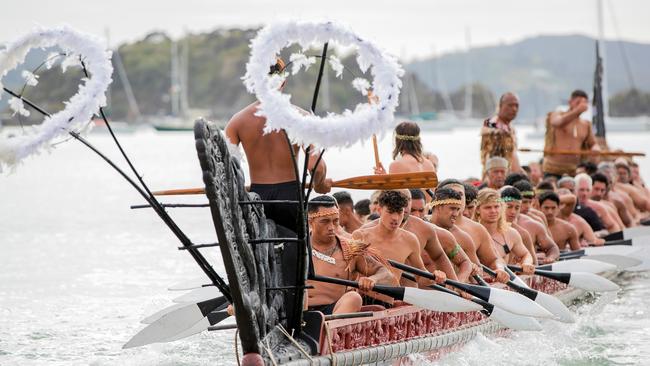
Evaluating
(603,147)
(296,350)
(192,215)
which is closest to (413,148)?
(296,350)

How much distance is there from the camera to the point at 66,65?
8.70 metres

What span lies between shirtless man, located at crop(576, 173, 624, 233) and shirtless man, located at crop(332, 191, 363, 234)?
6416mm

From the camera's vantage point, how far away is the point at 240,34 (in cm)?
15612

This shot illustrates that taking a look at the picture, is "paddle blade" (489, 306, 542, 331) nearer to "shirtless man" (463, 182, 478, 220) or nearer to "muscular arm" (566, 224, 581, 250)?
"shirtless man" (463, 182, 478, 220)

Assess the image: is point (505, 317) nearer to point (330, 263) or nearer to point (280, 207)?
point (330, 263)

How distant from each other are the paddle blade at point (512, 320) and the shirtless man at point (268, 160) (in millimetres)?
2605

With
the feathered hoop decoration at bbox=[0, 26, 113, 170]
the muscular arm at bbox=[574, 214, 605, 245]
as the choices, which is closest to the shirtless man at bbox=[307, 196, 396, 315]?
the feathered hoop decoration at bbox=[0, 26, 113, 170]

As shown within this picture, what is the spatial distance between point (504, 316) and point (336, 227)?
211cm

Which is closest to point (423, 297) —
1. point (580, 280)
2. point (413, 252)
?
point (413, 252)

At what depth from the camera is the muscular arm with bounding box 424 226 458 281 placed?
11.4 m

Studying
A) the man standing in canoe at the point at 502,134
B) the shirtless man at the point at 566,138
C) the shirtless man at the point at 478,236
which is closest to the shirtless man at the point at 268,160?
the shirtless man at the point at 478,236

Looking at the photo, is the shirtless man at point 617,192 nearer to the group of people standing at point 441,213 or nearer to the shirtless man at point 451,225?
the group of people standing at point 441,213

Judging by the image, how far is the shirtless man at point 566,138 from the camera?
1995 centimetres

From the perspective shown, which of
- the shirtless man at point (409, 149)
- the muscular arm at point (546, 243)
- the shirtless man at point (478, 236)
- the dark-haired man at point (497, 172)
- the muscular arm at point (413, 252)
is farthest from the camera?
the dark-haired man at point (497, 172)
